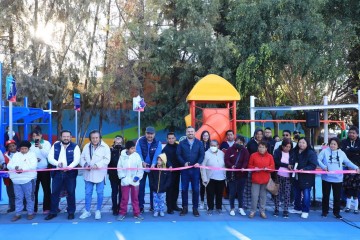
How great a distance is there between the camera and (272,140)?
9508mm

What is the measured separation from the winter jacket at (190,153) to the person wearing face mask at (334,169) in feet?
7.96

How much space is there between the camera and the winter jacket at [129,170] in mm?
7617

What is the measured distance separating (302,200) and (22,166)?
553cm

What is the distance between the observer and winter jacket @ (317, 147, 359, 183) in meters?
7.69

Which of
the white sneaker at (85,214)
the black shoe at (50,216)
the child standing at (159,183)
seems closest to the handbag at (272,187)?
the child standing at (159,183)

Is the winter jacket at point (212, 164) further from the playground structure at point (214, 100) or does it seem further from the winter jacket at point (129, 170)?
the playground structure at point (214, 100)

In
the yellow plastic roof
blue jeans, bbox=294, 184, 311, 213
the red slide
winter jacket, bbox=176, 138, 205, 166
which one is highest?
the yellow plastic roof

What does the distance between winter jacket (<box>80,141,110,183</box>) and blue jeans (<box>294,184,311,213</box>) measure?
3827mm

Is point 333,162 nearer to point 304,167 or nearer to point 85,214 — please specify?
point 304,167

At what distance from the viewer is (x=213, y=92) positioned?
11.4 meters

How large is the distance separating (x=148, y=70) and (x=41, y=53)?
17.8 ft

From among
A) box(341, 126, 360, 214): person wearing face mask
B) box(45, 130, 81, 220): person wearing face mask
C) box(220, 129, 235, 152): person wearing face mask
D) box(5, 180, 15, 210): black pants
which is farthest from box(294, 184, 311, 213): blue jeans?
box(5, 180, 15, 210): black pants

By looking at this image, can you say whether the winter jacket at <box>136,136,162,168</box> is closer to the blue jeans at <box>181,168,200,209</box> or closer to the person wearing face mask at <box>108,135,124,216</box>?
the person wearing face mask at <box>108,135,124,216</box>

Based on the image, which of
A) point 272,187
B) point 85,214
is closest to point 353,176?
point 272,187
